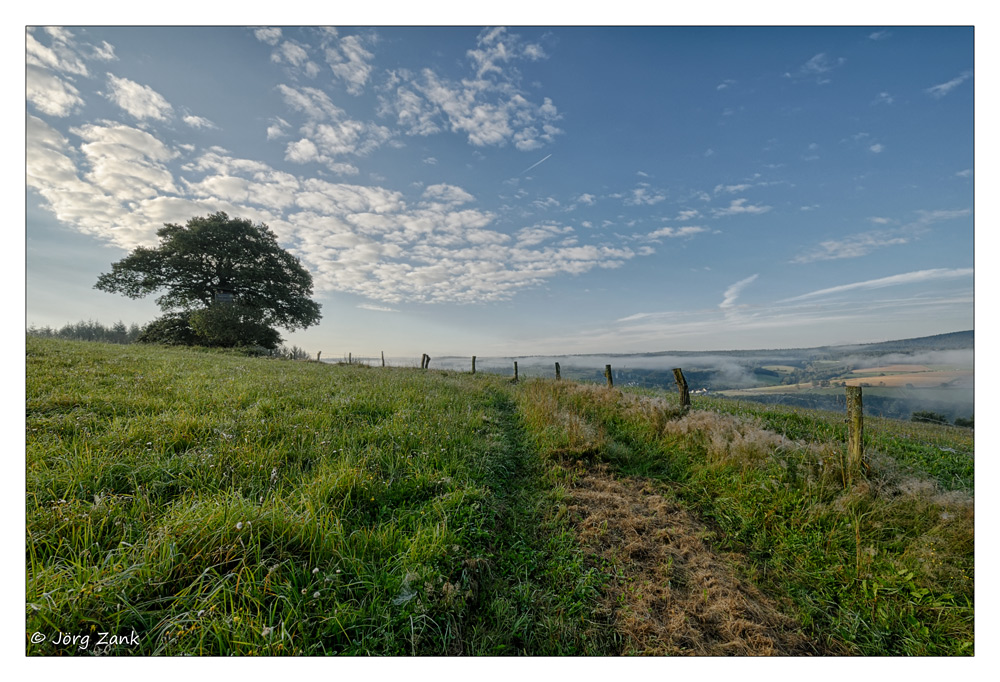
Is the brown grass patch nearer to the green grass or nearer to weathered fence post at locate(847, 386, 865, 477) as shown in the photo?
weathered fence post at locate(847, 386, 865, 477)

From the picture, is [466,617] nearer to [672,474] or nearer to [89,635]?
[89,635]

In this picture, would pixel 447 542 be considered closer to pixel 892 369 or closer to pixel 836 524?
pixel 836 524

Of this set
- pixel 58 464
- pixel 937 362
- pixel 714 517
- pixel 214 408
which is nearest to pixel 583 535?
pixel 714 517

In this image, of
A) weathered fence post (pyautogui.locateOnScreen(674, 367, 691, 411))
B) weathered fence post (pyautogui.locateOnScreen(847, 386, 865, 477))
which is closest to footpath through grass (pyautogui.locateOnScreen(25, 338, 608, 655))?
weathered fence post (pyautogui.locateOnScreen(847, 386, 865, 477))

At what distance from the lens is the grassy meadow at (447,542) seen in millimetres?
2590

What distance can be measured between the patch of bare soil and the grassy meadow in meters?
0.02

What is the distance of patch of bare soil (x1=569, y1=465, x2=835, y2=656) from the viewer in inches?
123

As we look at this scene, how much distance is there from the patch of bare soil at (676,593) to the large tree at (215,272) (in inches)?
1409

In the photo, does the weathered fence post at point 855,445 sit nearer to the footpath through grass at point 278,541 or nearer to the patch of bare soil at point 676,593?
the patch of bare soil at point 676,593

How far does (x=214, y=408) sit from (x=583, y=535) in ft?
23.1

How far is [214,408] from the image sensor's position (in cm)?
670

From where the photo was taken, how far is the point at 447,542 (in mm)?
3721

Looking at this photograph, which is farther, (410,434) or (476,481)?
(410,434)

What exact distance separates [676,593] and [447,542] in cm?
246
